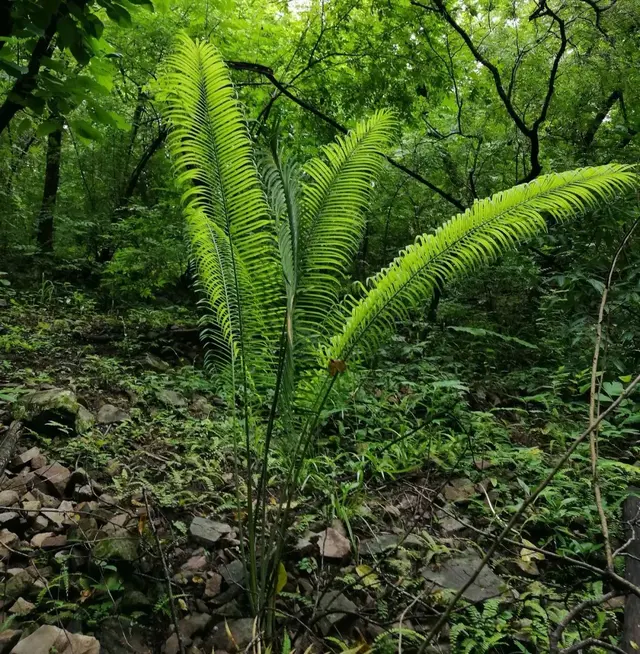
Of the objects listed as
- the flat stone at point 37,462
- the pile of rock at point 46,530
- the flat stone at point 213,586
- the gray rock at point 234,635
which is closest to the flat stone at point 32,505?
the pile of rock at point 46,530

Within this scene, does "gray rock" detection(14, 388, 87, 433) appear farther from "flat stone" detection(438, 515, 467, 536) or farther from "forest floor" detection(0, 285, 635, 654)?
"flat stone" detection(438, 515, 467, 536)

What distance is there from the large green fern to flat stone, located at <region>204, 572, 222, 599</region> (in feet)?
0.76

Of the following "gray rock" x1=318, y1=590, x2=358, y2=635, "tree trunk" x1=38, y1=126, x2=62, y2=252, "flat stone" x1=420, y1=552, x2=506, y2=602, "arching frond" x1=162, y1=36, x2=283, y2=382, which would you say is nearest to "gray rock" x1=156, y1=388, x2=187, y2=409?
"arching frond" x1=162, y1=36, x2=283, y2=382

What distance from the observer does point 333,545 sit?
90.3 inches

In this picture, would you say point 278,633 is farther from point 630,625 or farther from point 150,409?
point 150,409

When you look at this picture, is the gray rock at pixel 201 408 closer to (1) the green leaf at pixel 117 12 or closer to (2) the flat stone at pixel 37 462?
(2) the flat stone at pixel 37 462

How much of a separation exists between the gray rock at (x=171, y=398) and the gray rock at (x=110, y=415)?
0.32 meters

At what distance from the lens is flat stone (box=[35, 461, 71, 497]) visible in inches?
94.0

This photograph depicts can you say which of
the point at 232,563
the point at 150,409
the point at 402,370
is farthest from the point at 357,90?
the point at 232,563

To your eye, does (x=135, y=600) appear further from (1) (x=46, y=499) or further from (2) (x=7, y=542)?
(1) (x=46, y=499)

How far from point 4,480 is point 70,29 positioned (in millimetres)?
1963

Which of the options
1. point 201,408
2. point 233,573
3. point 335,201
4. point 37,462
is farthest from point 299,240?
point 201,408

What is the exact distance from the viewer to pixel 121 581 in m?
1.93

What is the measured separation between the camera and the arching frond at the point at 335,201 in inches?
76.8
